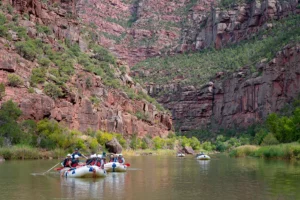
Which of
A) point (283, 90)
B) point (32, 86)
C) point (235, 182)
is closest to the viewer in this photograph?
point (235, 182)

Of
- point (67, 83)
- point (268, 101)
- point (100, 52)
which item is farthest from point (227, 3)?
point (67, 83)

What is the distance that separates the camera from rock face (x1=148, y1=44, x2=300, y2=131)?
372ft

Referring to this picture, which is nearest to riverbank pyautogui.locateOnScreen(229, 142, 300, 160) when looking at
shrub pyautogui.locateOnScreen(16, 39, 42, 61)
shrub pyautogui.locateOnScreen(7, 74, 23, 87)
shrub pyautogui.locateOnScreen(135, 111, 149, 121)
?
shrub pyautogui.locateOnScreen(7, 74, 23, 87)

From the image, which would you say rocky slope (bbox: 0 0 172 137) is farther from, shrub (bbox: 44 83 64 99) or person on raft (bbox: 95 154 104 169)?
person on raft (bbox: 95 154 104 169)

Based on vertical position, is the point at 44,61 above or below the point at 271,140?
above

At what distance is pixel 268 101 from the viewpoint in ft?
394

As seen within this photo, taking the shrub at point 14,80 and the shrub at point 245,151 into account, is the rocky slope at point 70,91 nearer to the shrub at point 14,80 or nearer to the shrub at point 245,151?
the shrub at point 14,80

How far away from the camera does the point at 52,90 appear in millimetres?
66062

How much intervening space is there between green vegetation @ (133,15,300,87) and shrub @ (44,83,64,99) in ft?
212

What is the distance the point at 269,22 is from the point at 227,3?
27.1 m

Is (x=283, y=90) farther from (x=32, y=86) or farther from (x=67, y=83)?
(x=32, y=86)

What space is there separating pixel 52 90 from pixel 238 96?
77.6 metres

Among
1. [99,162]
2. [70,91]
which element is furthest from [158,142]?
[99,162]

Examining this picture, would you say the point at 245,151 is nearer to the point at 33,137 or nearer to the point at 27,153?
the point at 33,137
